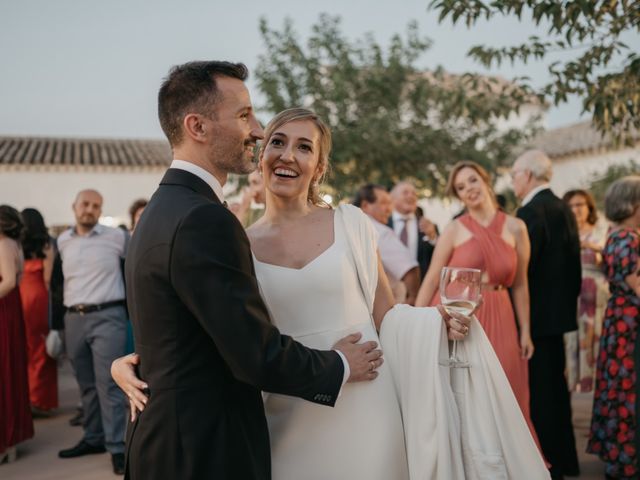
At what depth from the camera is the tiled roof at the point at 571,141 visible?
28.2 meters

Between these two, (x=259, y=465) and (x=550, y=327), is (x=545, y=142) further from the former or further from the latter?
(x=259, y=465)

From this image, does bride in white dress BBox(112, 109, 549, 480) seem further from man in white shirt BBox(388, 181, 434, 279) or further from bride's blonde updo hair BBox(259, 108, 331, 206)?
man in white shirt BBox(388, 181, 434, 279)

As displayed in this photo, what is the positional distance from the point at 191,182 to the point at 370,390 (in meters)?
1.07

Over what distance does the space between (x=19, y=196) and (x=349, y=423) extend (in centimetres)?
2471

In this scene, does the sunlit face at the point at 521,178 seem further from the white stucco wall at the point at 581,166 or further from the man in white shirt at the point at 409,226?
the white stucco wall at the point at 581,166

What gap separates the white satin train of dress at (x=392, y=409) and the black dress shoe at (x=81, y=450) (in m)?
4.51

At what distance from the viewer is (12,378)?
6.12 meters

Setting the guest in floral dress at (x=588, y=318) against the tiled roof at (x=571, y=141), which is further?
the tiled roof at (x=571, y=141)

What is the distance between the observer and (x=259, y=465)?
6.53ft

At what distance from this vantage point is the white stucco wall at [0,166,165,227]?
2422 cm

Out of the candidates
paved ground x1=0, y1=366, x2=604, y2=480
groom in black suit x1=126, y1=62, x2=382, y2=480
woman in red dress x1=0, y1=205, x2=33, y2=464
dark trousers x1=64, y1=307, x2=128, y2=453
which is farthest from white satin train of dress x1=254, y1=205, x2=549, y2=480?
woman in red dress x1=0, y1=205, x2=33, y2=464

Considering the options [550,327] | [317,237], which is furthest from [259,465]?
[550,327]

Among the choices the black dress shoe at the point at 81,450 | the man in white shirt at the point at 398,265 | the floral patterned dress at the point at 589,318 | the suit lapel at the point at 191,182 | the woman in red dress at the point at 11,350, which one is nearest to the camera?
the suit lapel at the point at 191,182

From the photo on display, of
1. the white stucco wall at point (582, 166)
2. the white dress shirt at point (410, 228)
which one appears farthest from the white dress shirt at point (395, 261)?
the white stucco wall at point (582, 166)
